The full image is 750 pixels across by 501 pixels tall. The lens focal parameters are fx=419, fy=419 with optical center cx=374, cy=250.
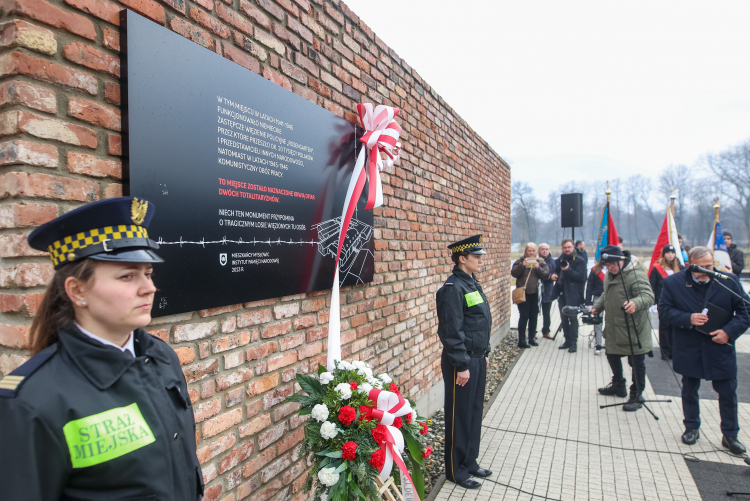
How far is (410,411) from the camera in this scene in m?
2.38

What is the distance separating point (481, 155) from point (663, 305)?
3.74 m

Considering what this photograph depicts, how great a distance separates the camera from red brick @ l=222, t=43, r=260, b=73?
2.09 m

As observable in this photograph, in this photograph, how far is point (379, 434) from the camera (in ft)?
7.02

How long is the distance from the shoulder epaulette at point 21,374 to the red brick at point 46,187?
58 cm

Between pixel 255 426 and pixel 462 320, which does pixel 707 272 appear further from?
pixel 255 426

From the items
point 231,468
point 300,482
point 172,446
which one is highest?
point 172,446

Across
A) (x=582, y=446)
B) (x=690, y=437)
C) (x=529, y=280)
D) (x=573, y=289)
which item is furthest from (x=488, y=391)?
(x=573, y=289)

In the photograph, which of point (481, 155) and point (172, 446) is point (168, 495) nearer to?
point (172, 446)

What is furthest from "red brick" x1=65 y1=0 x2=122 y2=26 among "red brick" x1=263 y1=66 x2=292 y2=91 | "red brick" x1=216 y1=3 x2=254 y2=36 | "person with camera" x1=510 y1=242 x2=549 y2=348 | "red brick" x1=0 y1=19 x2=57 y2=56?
"person with camera" x1=510 y1=242 x2=549 y2=348

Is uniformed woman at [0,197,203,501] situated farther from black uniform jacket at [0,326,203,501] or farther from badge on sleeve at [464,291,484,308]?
badge on sleeve at [464,291,484,308]

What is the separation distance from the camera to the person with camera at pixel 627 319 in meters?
4.95

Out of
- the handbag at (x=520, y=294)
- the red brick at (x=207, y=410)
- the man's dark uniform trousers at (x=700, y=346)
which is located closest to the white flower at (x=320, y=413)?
the red brick at (x=207, y=410)

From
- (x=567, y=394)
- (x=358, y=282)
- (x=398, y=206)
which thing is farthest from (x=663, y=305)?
(x=358, y=282)

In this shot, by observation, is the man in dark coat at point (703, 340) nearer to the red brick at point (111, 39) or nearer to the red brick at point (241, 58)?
the red brick at point (241, 58)
